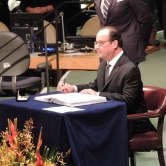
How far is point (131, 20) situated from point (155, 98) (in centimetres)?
87

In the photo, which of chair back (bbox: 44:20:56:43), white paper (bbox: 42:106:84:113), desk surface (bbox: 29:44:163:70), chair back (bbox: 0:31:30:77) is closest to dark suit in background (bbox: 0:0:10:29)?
chair back (bbox: 44:20:56:43)

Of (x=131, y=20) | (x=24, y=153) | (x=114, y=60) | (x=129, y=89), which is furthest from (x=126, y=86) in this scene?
(x=131, y=20)

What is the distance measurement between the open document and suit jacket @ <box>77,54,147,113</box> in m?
0.14

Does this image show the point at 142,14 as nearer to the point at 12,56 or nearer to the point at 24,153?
the point at 24,153

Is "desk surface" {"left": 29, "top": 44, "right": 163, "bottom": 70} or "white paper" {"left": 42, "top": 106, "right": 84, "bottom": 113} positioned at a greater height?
"white paper" {"left": 42, "top": 106, "right": 84, "bottom": 113}

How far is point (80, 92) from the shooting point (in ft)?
12.1

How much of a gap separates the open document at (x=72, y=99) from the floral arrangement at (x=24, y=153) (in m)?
0.27

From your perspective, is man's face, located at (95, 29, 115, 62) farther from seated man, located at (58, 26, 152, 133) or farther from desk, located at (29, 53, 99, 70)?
desk, located at (29, 53, 99, 70)

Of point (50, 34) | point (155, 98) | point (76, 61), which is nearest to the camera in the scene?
point (155, 98)

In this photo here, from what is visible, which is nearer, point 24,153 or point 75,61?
point 24,153

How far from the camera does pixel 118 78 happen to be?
3584mm

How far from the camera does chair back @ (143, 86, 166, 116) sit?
3.58 metres

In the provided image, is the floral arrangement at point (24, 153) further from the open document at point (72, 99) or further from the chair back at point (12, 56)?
the chair back at point (12, 56)

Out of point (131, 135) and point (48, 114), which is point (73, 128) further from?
point (131, 135)
